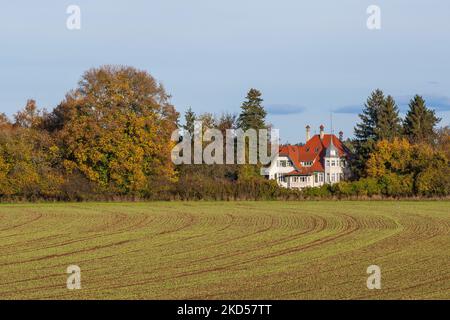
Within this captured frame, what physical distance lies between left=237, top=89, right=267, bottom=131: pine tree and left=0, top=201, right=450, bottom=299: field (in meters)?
54.8

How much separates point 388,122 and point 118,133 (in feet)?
142

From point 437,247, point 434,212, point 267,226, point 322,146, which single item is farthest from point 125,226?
point 322,146

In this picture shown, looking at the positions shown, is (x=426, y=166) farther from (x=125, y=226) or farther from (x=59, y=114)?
(x=125, y=226)

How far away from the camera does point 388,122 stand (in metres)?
102

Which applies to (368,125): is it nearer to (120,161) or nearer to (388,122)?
(388,122)

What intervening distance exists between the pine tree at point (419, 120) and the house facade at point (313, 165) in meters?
13.7

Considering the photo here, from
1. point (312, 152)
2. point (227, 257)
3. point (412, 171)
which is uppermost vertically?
point (312, 152)

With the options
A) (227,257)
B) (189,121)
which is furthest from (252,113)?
(227,257)

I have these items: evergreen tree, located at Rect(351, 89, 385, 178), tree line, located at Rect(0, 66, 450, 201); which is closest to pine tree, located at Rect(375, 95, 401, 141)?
evergreen tree, located at Rect(351, 89, 385, 178)

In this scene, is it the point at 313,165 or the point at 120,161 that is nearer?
the point at 120,161

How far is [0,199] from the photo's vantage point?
239 feet

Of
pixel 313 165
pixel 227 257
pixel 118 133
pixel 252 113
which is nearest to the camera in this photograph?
pixel 227 257

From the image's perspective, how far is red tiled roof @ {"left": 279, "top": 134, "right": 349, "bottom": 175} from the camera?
4530 inches
